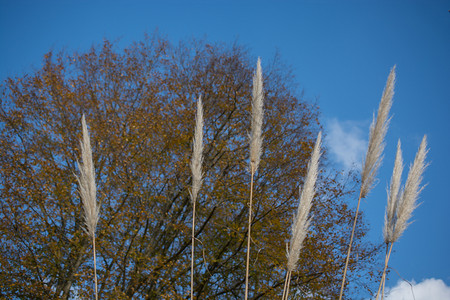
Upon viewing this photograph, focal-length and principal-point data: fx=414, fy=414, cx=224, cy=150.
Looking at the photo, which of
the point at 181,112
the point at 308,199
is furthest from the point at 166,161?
the point at 308,199

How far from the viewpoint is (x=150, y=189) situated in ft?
31.7

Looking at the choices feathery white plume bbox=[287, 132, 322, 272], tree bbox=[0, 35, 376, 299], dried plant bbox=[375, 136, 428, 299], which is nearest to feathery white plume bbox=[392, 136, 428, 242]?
dried plant bbox=[375, 136, 428, 299]

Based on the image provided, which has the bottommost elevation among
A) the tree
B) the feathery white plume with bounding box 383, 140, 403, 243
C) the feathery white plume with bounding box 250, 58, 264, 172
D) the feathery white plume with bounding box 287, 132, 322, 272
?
the feathery white plume with bounding box 287, 132, 322, 272

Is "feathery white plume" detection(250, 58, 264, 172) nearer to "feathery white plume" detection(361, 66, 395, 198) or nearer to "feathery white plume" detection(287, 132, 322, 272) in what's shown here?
"feathery white plume" detection(287, 132, 322, 272)

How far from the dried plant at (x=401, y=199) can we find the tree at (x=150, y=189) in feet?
18.2

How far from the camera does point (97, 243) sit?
27.1 feet

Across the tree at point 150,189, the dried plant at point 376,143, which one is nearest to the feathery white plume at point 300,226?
the dried plant at point 376,143

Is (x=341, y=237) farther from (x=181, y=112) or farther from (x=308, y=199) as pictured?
(x=308, y=199)

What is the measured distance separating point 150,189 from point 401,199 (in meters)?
6.97

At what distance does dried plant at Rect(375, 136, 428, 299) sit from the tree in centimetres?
556

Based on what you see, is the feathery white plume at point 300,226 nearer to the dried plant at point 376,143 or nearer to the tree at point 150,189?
the dried plant at point 376,143

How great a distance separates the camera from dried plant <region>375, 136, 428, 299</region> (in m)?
3.46

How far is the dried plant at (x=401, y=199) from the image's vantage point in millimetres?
3465

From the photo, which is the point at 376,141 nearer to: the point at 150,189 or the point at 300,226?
the point at 300,226
